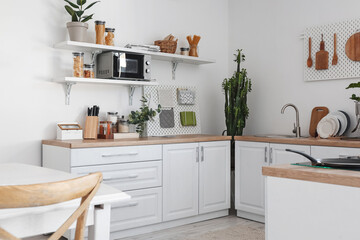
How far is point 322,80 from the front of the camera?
4.08 metres

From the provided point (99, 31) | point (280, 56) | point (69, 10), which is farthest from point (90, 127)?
point (280, 56)

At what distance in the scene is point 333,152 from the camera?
11.1ft

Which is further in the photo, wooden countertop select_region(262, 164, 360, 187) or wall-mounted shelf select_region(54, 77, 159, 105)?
wall-mounted shelf select_region(54, 77, 159, 105)

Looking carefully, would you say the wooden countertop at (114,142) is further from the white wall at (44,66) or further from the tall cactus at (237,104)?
the tall cactus at (237,104)

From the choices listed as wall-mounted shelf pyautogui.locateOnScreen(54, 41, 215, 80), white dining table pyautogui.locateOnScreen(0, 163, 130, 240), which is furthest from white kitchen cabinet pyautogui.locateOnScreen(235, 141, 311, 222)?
white dining table pyautogui.locateOnScreen(0, 163, 130, 240)

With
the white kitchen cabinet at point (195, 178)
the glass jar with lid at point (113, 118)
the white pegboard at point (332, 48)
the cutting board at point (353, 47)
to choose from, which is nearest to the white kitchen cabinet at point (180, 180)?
the white kitchen cabinet at point (195, 178)

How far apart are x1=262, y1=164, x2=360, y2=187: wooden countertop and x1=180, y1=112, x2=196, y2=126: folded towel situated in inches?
108

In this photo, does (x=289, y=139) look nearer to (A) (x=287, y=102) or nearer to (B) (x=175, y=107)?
(A) (x=287, y=102)

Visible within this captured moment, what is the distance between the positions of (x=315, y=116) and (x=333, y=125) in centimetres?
35

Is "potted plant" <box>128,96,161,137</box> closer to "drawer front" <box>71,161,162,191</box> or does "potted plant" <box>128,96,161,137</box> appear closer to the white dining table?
"drawer front" <box>71,161,162,191</box>

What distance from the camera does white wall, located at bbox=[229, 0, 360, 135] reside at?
4.02 meters

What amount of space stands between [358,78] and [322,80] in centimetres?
36

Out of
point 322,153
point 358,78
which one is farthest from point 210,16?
point 322,153

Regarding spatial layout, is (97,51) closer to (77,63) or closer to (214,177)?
(77,63)
